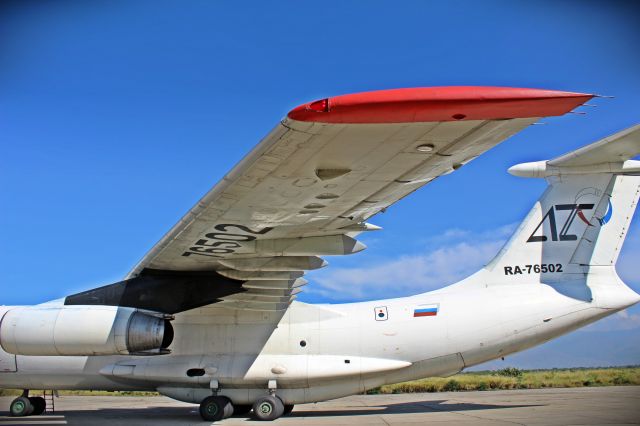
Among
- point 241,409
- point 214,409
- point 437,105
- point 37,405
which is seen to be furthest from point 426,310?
point 37,405

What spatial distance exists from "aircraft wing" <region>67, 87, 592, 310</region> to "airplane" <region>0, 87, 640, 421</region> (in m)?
0.06

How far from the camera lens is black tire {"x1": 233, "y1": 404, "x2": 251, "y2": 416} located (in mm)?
10273

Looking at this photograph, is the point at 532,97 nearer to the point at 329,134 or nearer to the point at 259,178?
the point at 329,134

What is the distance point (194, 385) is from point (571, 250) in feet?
21.7

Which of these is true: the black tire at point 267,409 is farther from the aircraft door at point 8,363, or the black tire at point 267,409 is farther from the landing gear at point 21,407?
the landing gear at point 21,407

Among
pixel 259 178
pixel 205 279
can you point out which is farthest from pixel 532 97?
pixel 205 279

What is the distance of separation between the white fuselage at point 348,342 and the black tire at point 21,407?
1578mm

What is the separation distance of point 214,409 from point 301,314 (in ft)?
6.72

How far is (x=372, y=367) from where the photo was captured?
987 centimetres

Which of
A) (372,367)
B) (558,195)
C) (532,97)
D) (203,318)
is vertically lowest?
(372,367)

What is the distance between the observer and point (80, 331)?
8.01 meters

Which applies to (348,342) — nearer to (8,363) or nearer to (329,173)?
(329,173)

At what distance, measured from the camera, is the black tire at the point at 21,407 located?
11102 millimetres

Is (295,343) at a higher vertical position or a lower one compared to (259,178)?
lower
